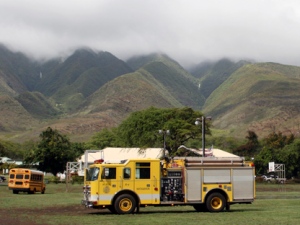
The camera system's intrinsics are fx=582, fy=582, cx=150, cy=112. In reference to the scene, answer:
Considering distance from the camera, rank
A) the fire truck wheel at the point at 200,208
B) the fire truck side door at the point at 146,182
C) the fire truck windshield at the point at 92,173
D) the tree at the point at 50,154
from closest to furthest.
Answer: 1. the fire truck side door at the point at 146,182
2. the fire truck windshield at the point at 92,173
3. the fire truck wheel at the point at 200,208
4. the tree at the point at 50,154

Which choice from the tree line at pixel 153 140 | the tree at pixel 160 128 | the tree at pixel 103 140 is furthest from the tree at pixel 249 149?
the tree at pixel 160 128

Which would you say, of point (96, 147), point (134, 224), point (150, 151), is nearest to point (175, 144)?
point (150, 151)

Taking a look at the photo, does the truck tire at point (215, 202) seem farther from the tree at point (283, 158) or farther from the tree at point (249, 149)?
the tree at point (249, 149)

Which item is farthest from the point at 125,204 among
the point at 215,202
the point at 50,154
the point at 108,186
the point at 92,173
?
the point at 50,154

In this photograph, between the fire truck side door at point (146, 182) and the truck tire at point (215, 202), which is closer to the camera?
the fire truck side door at point (146, 182)

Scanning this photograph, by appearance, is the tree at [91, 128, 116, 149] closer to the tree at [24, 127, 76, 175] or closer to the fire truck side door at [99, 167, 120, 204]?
the tree at [24, 127, 76, 175]

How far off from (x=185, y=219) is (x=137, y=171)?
4.68 metres

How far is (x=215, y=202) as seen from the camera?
28.3m

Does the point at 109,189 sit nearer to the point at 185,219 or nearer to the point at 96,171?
the point at 96,171

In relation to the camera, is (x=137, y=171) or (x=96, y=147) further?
(x=96, y=147)

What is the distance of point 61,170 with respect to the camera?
10250 centimetres

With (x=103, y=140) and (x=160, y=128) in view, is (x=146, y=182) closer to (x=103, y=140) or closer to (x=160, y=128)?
(x=160, y=128)

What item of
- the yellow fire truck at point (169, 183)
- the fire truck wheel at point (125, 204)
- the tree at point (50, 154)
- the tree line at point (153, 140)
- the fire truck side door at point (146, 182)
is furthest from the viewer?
the tree at point (50, 154)

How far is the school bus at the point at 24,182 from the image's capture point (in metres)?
56.2
